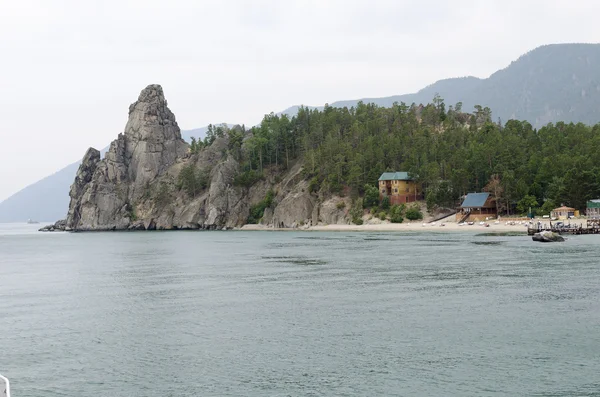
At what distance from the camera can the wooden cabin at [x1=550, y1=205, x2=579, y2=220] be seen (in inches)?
5463

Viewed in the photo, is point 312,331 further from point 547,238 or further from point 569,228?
point 569,228

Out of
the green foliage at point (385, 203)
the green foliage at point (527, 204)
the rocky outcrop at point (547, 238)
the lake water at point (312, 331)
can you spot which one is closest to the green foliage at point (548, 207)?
the green foliage at point (527, 204)

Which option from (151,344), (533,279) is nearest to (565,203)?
(533,279)

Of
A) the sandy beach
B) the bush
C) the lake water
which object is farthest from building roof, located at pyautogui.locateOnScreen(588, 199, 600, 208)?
the bush

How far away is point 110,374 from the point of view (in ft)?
102

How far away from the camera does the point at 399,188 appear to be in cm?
17825

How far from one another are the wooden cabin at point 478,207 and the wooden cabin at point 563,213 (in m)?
19.5

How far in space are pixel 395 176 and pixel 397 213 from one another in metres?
12.5

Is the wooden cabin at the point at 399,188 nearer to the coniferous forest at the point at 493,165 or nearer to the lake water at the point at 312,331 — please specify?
the coniferous forest at the point at 493,165

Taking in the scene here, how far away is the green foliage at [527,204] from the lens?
14900 cm

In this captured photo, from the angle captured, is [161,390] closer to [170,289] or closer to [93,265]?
[170,289]

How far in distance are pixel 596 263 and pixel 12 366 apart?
61735 millimetres

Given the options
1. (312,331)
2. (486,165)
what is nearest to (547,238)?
(486,165)

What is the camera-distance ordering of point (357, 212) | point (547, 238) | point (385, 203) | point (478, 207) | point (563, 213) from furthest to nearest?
point (357, 212) < point (385, 203) < point (478, 207) < point (563, 213) < point (547, 238)
